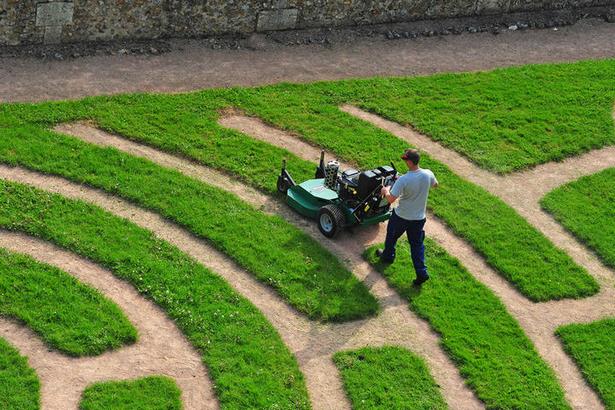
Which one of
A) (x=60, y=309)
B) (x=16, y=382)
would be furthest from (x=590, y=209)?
(x=16, y=382)

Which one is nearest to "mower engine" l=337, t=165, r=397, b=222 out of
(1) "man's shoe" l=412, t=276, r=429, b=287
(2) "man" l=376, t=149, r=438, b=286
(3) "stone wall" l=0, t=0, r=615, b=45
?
(2) "man" l=376, t=149, r=438, b=286

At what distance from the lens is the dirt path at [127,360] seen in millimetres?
14992

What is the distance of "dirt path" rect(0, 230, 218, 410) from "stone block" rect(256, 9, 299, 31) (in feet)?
38.2

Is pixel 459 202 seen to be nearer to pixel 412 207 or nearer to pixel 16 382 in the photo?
pixel 412 207

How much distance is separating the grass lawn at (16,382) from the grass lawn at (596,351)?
9.81m

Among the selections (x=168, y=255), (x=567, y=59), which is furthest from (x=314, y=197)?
(x=567, y=59)

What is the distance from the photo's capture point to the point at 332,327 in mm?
17016

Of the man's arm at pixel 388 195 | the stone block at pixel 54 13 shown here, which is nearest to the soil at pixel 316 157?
the stone block at pixel 54 13

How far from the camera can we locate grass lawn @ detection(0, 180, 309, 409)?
1542cm

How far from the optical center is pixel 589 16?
30.6 m

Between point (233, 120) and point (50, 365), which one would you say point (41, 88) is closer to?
point (233, 120)

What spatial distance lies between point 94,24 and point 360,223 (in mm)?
10281

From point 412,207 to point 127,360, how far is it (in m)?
6.07

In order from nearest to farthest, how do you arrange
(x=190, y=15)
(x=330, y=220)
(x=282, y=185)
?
(x=330, y=220), (x=282, y=185), (x=190, y=15)
